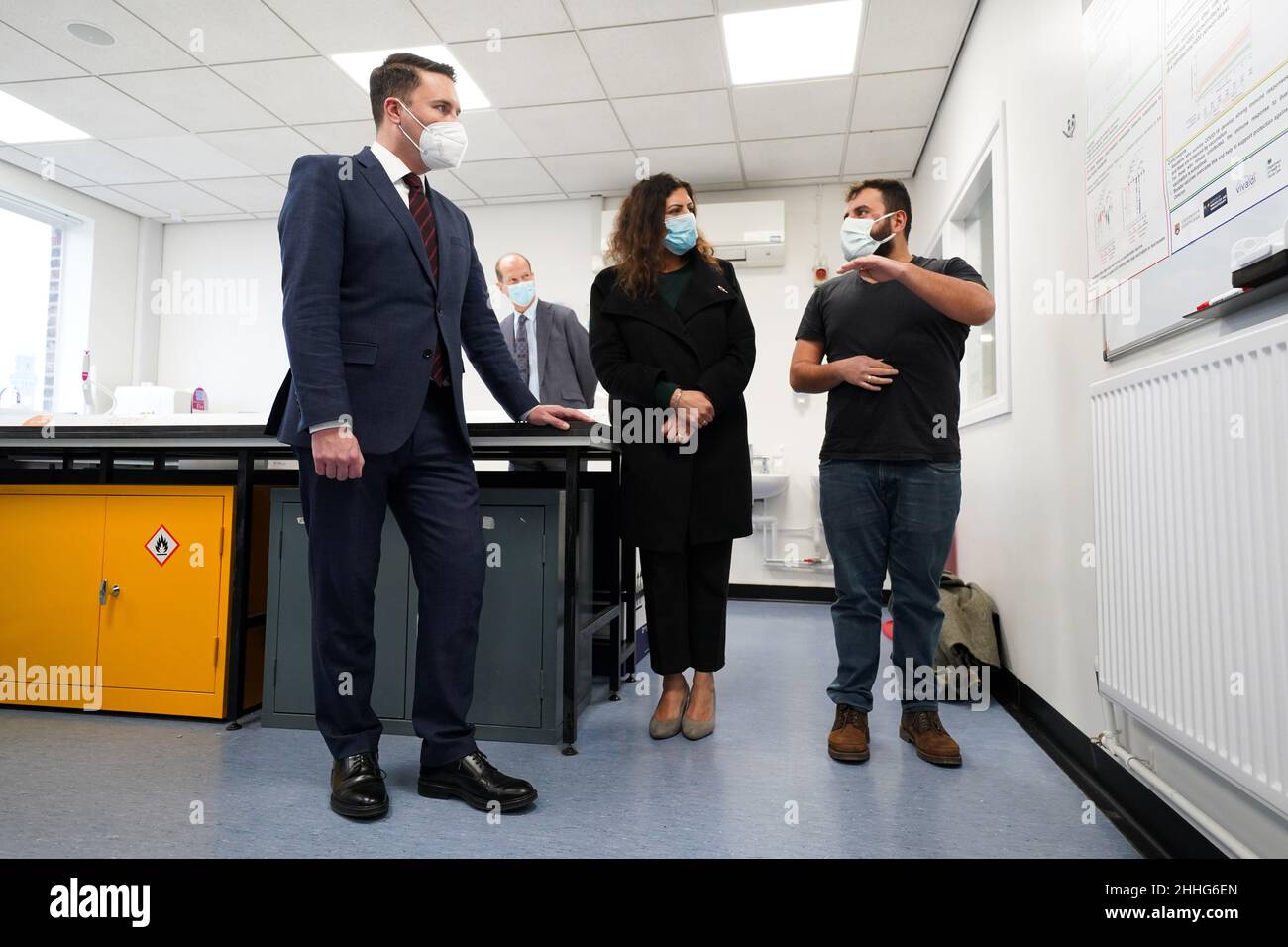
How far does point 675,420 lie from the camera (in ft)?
5.79

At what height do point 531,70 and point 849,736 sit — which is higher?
point 531,70

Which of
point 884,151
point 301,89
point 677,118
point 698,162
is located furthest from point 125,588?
point 884,151

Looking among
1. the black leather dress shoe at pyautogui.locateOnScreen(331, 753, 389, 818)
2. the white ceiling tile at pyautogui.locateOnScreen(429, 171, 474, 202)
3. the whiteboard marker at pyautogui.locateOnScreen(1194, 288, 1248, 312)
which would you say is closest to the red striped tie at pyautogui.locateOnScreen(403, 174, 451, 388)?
the black leather dress shoe at pyautogui.locateOnScreen(331, 753, 389, 818)

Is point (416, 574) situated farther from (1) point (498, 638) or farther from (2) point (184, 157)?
(2) point (184, 157)

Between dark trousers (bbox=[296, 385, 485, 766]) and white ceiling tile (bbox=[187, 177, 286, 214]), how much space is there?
3.91 meters

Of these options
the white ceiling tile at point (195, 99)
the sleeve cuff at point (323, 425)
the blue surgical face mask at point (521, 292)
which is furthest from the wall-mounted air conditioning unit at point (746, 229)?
the sleeve cuff at point (323, 425)

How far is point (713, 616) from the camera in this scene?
1870mm

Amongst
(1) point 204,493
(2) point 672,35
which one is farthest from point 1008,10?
(1) point 204,493

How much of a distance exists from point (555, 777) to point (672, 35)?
2977mm

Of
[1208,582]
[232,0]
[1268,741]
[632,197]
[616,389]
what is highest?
[232,0]

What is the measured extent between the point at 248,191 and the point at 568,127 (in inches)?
94.5

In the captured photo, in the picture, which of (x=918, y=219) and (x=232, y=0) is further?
(x=918, y=219)

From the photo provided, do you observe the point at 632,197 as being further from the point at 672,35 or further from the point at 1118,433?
the point at 672,35

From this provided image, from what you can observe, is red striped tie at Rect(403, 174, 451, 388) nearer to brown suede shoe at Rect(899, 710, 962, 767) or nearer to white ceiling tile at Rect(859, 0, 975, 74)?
brown suede shoe at Rect(899, 710, 962, 767)
